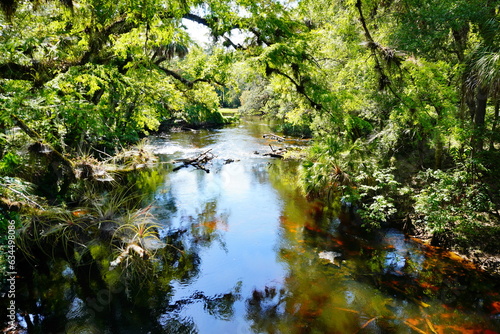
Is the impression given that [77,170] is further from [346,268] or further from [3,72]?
[346,268]

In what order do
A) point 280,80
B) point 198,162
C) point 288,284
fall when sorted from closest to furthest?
1. point 288,284
2. point 280,80
3. point 198,162

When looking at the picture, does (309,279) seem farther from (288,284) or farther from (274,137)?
(274,137)

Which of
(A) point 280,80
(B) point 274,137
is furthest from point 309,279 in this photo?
(B) point 274,137

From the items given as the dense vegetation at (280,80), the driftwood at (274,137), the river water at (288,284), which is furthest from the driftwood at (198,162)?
the driftwood at (274,137)

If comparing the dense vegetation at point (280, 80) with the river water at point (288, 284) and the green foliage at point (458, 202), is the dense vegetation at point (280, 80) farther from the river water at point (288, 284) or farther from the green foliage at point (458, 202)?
the river water at point (288, 284)

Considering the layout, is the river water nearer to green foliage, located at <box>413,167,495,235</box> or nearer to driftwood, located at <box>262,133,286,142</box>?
green foliage, located at <box>413,167,495,235</box>

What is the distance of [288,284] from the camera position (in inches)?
260

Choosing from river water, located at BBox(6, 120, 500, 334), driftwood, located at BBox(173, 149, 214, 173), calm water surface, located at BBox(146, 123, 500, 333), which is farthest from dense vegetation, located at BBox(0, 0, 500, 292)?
driftwood, located at BBox(173, 149, 214, 173)

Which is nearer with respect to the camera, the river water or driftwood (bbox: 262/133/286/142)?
the river water

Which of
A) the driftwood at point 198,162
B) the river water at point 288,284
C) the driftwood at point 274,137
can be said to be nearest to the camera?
the river water at point 288,284

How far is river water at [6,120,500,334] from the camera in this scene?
5.43 m

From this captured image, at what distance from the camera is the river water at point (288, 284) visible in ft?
17.8

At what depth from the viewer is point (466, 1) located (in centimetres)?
764

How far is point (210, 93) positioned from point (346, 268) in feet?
27.3
